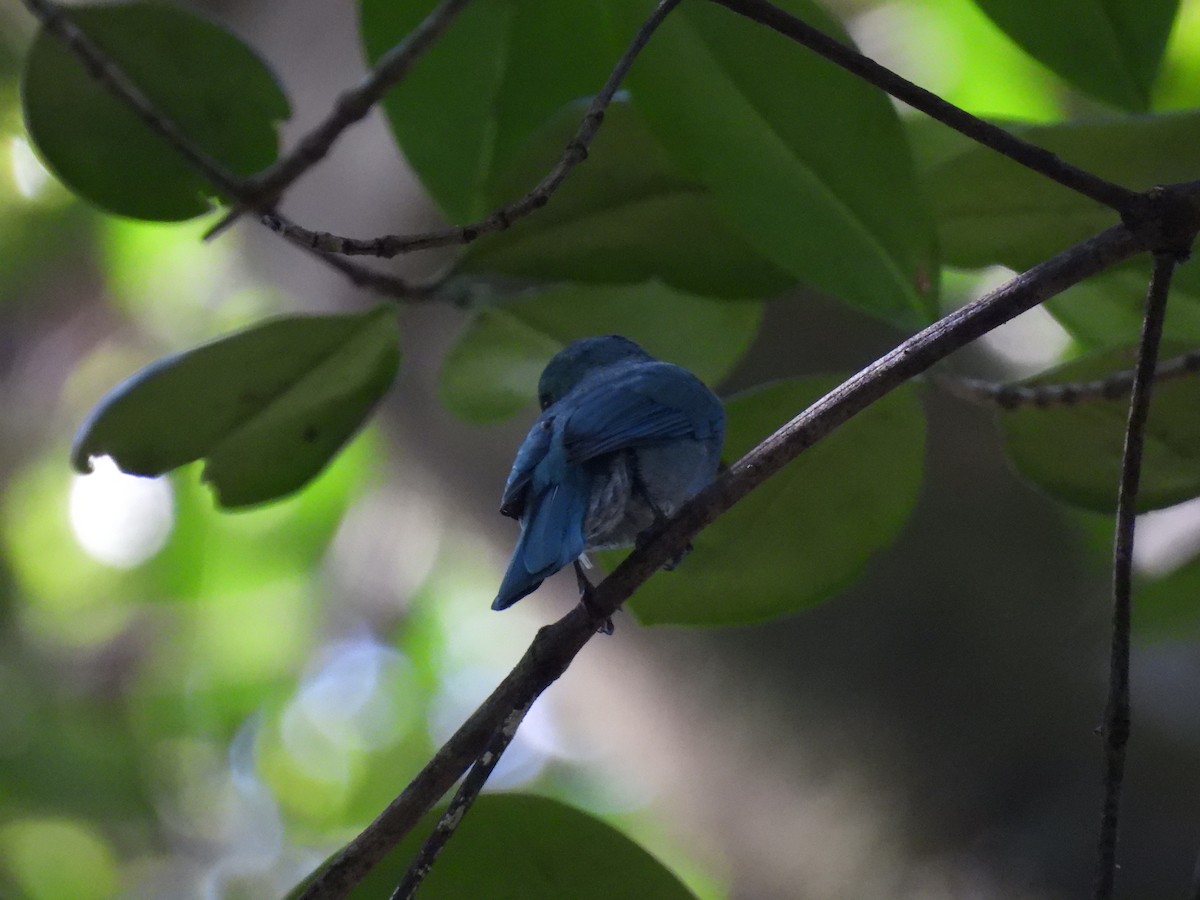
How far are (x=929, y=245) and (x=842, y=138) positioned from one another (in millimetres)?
164

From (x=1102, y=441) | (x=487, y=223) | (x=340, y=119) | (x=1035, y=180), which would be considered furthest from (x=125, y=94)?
(x=1102, y=441)

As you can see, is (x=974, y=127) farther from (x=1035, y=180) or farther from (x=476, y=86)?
(x=476, y=86)

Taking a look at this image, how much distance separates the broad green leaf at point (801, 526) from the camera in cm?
138

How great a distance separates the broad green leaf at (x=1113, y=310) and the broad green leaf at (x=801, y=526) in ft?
0.99

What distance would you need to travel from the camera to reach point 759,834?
1808mm

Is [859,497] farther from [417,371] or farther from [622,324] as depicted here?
[417,371]

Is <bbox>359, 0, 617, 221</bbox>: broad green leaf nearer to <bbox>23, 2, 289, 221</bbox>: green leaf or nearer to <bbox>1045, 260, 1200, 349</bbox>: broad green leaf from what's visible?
<bbox>23, 2, 289, 221</bbox>: green leaf

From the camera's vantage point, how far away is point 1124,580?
3.50 ft

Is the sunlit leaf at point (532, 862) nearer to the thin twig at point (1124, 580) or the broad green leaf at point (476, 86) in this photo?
the thin twig at point (1124, 580)

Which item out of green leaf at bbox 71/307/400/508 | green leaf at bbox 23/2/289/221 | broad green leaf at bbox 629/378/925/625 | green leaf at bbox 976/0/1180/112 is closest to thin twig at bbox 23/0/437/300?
green leaf at bbox 23/2/289/221

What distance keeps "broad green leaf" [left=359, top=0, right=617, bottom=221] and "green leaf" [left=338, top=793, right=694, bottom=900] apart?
79 centimetres

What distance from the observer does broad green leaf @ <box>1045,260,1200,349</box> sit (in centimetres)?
148

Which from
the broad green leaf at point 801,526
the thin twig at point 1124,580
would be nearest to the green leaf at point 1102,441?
the broad green leaf at point 801,526

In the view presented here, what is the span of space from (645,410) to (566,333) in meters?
0.17
